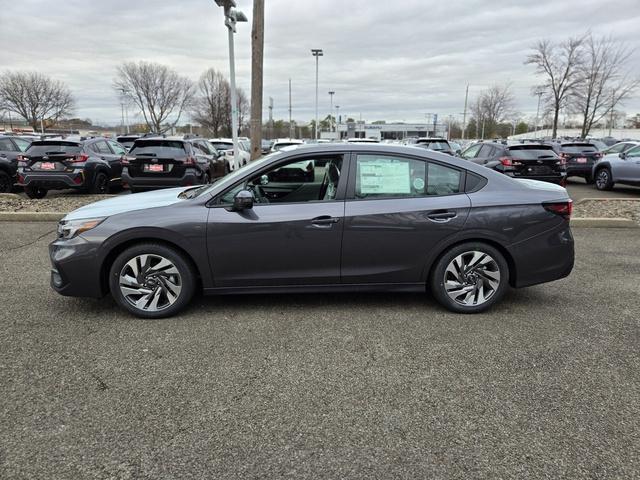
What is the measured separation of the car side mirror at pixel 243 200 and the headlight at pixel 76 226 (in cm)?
116

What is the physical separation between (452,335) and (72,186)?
944cm

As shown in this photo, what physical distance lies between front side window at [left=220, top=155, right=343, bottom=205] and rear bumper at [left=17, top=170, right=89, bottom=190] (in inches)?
302

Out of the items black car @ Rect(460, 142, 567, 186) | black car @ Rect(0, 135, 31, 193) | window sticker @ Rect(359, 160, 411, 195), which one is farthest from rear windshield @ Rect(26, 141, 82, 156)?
black car @ Rect(460, 142, 567, 186)

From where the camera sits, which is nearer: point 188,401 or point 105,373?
point 188,401

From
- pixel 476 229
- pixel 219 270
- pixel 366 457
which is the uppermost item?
pixel 476 229

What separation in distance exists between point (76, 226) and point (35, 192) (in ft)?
26.7

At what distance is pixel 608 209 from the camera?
9219 mm

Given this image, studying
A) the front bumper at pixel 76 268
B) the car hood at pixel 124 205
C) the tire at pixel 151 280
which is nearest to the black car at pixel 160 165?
the car hood at pixel 124 205

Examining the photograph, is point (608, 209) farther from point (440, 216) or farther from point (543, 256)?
point (440, 216)

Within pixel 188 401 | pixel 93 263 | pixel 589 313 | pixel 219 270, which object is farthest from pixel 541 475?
pixel 93 263

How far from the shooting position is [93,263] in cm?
393

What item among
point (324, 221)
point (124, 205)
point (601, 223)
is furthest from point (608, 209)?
point (124, 205)

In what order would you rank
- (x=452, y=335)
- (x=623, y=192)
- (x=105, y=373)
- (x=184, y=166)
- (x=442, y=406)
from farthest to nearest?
1. (x=623, y=192)
2. (x=184, y=166)
3. (x=452, y=335)
4. (x=105, y=373)
5. (x=442, y=406)

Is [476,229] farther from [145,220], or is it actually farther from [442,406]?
[145,220]
